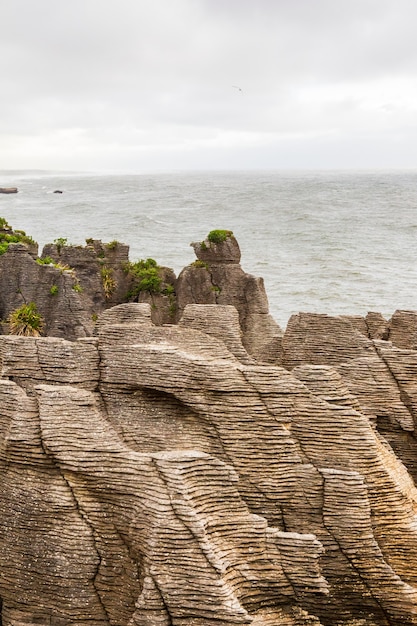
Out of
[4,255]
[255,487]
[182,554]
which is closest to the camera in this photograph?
[182,554]

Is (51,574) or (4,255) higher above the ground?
(4,255)

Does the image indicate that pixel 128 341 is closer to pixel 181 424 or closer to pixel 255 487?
pixel 181 424

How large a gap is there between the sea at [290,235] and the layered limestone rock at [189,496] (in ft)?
156

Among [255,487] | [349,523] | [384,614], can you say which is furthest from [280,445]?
[384,614]

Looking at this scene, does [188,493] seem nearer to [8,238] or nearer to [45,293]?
[45,293]

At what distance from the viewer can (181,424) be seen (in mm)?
17344

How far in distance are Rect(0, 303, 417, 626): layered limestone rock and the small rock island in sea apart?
0.03 metres

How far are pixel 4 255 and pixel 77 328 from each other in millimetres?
6845

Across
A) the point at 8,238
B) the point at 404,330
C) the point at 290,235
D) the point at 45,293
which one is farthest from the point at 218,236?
the point at 290,235

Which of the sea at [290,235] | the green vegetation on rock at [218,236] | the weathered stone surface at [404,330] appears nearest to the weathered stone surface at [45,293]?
the green vegetation on rock at [218,236]

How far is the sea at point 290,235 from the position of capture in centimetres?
8225

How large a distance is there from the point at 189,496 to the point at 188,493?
71mm

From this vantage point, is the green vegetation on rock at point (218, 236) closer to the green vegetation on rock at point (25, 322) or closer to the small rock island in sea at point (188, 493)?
the green vegetation on rock at point (25, 322)

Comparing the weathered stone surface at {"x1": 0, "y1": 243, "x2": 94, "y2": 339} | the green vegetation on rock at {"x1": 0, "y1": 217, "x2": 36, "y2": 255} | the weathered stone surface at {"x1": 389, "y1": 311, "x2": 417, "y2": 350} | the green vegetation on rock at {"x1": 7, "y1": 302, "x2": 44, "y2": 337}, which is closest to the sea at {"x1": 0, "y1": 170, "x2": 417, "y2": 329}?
the green vegetation on rock at {"x1": 0, "y1": 217, "x2": 36, "y2": 255}
